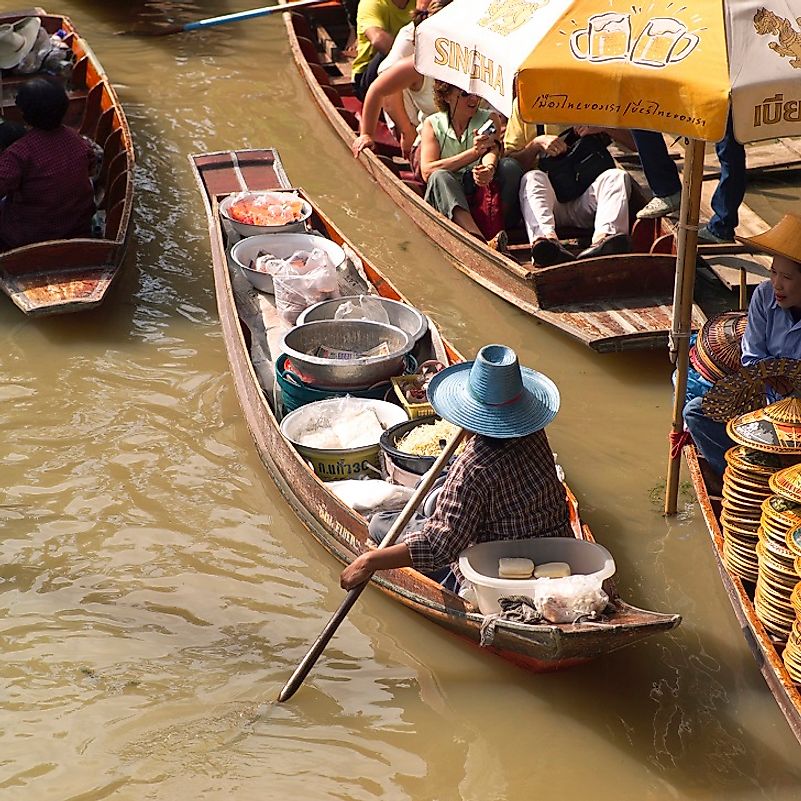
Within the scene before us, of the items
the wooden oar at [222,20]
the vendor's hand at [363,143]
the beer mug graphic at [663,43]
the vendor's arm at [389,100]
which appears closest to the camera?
the beer mug graphic at [663,43]

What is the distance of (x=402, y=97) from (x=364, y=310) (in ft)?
9.83

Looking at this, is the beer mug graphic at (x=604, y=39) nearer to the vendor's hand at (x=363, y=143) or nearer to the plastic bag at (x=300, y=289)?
the plastic bag at (x=300, y=289)

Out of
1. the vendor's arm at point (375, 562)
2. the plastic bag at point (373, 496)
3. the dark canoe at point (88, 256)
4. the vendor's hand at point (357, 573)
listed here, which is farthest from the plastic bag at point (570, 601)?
the dark canoe at point (88, 256)

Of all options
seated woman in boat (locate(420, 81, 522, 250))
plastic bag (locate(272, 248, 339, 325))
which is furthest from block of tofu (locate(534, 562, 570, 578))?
seated woman in boat (locate(420, 81, 522, 250))

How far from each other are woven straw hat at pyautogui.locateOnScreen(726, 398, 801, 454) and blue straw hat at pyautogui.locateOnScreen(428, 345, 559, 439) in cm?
75

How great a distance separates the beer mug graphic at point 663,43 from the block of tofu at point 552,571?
1902 millimetres

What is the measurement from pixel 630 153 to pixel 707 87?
5.20 m

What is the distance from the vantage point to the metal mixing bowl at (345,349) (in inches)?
225

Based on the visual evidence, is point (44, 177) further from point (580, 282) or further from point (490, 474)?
point (490, 474)

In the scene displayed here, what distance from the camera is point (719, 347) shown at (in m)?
5.14

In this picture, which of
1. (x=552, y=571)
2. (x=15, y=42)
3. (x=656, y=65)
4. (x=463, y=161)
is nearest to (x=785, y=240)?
(x=656, y=65)

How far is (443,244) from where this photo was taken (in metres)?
7.84

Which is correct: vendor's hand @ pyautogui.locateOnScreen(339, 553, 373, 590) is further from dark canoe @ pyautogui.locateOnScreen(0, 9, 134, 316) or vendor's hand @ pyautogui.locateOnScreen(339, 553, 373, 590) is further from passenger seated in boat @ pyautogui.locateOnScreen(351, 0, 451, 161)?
passenger seated in boat @ pyautogui.locateOnScreen(351, 0, 451, 161)

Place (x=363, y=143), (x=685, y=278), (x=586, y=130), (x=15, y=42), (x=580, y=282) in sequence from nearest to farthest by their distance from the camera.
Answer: (x=685, y=278) → (x=580, y=282) → (x=586, y=130) → (x=363, y=143) → (x=15, y=42)
